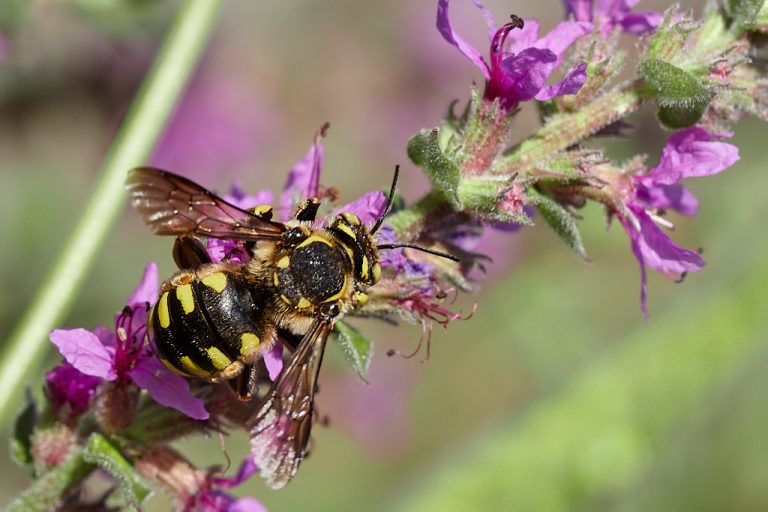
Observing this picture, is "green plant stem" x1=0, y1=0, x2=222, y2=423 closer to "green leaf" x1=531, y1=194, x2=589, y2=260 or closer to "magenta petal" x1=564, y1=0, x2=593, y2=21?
"magenta petal" x1=564, y1=0, x2=593, y2=21

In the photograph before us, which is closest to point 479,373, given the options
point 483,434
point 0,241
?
point 483,434

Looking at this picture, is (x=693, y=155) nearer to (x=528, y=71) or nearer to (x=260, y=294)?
(x=528, y=71)

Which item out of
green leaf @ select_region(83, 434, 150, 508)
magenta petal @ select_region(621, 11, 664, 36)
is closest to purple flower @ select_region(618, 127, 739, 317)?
magenta petal @ select_region(621, 11, 664, 36)

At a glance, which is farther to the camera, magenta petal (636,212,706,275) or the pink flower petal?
the pink flower petal

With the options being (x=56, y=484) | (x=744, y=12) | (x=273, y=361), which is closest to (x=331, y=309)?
(x=273, y=361)

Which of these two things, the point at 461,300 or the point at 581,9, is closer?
the point at 581,9

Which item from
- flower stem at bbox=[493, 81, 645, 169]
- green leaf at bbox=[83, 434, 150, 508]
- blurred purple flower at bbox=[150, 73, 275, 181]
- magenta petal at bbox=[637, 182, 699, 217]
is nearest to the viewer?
green leaf at bbox=[83, 434, 150, 508]

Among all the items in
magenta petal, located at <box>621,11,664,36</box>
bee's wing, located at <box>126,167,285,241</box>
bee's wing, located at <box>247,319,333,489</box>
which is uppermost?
bee's wing, located at <box>126,167,285,241</box>
